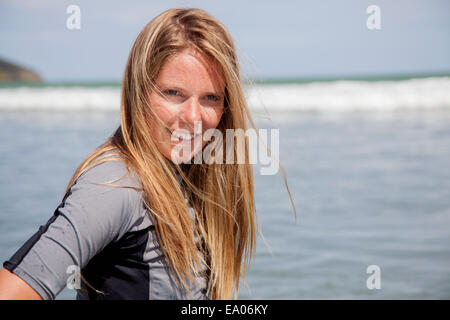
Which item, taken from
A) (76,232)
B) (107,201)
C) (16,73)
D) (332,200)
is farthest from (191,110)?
(16,73)

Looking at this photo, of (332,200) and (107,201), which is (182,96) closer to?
(107,201)

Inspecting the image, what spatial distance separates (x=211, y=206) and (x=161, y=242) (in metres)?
0.39

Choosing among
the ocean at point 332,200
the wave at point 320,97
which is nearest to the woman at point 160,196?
the ocean at point 332,200

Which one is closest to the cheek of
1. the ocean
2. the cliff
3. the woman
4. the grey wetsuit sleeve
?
the woman

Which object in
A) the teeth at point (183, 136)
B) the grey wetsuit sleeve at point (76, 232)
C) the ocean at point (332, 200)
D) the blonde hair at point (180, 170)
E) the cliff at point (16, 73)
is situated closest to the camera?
the grey wetsuit sleeve at point (76, 232)

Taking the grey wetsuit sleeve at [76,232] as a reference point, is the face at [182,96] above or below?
above

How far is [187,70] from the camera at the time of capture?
154 centimetres

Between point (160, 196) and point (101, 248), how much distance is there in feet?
0.88

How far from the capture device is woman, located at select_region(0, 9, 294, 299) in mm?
1153

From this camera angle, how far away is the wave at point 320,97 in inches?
583

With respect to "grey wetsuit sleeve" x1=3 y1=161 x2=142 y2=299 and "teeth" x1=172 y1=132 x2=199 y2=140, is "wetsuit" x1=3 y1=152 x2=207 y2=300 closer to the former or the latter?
"grey wetsuit sleeve" x1=3 y1=161 x2=142 y2=299

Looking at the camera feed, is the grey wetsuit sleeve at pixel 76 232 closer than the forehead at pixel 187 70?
Yes

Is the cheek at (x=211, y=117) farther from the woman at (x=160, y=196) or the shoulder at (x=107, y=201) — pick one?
the shoulder at (x=107, y=201)

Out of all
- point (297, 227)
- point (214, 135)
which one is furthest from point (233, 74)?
point (297, 227)
